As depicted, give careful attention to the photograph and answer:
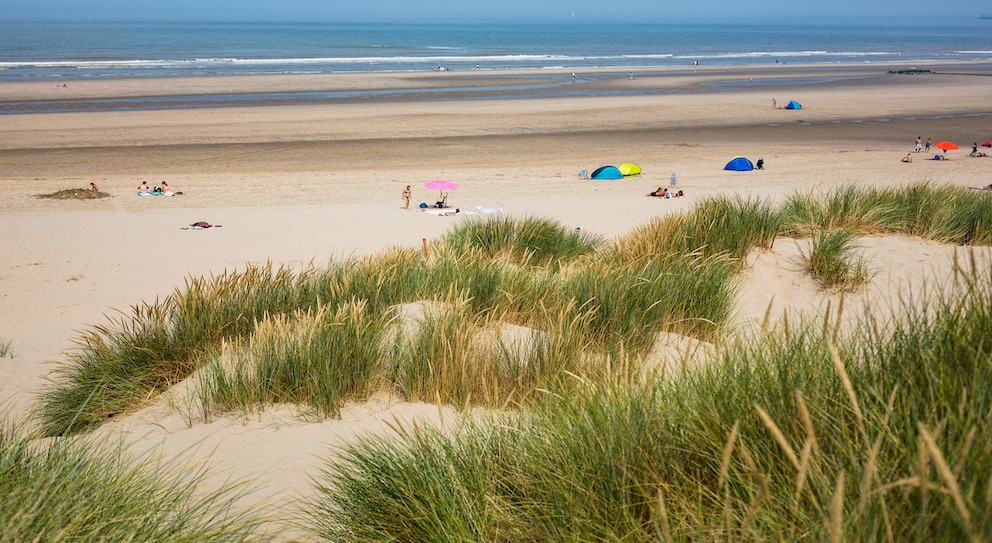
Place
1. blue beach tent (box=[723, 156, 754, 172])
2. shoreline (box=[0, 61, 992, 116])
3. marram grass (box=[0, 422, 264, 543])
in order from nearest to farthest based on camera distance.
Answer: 1. marram grass (box=[0, 422, 264, 543])
2. blue beach tent (box=[723, 156, 754, 172])
3. shoreline (box=[0, 61, 992, 116])

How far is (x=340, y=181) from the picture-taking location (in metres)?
20.3

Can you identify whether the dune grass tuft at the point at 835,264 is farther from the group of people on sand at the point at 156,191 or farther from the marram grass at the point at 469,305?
the group of people on sand at the point at 156,191

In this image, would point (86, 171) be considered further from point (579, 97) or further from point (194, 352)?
point (579, 97)

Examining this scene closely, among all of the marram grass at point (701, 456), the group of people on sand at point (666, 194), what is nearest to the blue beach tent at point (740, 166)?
the group of people on sand at point (666, 194)

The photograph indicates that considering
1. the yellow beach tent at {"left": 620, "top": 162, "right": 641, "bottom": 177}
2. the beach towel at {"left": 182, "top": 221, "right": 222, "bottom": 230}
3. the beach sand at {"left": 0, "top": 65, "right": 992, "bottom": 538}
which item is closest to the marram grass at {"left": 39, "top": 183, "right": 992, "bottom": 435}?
the beach sand at {"left": 0, "top": 65, "right": 992, "bottom": 538}

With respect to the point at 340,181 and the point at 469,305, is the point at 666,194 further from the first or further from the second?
the point at 469,305

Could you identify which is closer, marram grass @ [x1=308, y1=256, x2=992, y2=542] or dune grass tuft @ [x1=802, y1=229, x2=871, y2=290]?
marram grass @ [x1=308, y1=256, x2=992, y2=542]

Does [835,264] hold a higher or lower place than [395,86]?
lower

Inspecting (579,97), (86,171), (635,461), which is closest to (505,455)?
(635,461)

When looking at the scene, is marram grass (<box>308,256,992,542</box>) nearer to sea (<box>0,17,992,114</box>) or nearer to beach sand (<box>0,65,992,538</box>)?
beach sand (<box>0,65,992,538</box>)

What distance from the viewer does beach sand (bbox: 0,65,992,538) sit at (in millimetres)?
6801

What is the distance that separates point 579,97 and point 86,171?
26.8 metres

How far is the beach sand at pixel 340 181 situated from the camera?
6.80 m

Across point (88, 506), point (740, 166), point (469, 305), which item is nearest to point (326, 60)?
point (740, 166)
